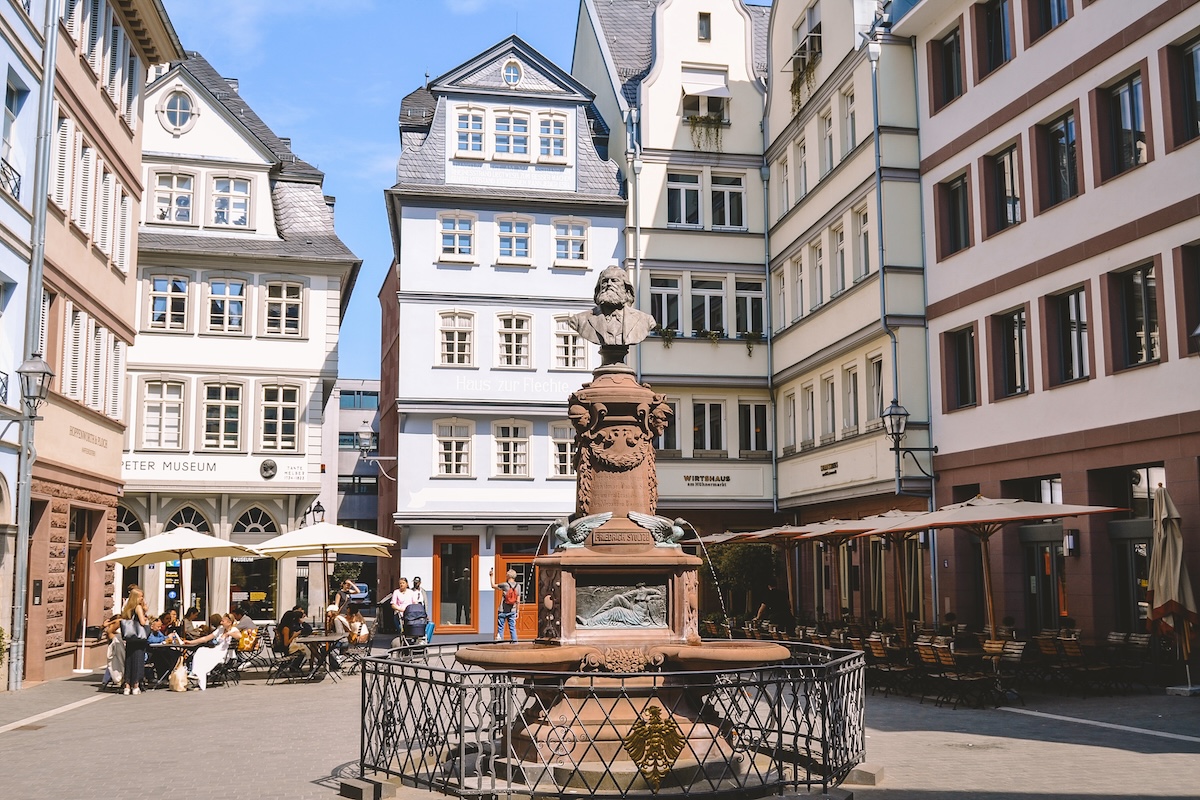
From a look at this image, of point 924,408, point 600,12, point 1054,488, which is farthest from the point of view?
point 600,12

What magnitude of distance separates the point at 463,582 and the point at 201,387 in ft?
30.3

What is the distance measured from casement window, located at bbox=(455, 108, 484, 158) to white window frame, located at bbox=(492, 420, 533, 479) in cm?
812

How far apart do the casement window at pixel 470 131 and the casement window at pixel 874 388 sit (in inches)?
558

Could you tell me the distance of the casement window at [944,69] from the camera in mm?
26797

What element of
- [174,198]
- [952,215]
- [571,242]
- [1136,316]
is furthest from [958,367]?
[174,198]

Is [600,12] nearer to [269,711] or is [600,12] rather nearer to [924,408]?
[924,408]

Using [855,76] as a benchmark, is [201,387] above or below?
below

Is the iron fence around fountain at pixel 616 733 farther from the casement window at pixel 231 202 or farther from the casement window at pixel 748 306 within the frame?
the casement window at pixel 231 202

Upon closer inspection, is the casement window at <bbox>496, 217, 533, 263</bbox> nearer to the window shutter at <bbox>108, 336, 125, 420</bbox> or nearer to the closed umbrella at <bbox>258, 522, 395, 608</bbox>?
Answer: the window shutter at <bbox>108, 336, 125, 420</bbox>

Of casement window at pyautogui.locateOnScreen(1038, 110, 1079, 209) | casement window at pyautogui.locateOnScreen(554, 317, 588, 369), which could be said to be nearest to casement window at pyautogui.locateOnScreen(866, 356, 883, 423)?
casement window at pyautogui.locateOnScreen(1038, 110, 1079, 209)

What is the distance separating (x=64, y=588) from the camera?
2272cm

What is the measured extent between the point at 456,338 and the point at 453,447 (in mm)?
3192

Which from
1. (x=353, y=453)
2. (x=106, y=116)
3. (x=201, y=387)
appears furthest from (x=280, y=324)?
(x=353, y=453)

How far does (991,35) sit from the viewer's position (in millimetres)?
25250
